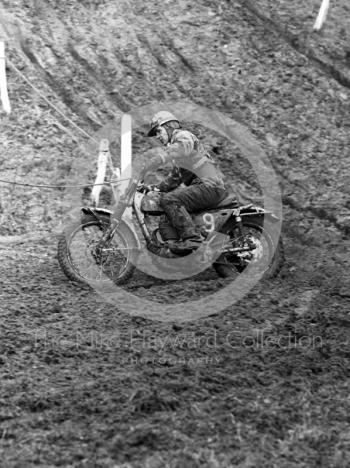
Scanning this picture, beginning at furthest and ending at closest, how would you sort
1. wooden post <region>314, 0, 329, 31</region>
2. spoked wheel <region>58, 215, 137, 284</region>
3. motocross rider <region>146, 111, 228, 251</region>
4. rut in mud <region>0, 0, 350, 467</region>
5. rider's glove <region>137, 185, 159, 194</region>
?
wooden post <region>314, 0, 329, 31</region> → rider's glove <region>137, 185, 159, 194</region> → motocross rider <region>146, 111, 228, 251</region> → spoked wheel <region>58, 215, 137, 284</region> → rut in mud <region>0, 0, 350, 467</region>

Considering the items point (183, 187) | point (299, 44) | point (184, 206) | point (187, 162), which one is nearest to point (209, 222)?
point (184, 206)

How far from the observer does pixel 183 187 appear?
298 inches

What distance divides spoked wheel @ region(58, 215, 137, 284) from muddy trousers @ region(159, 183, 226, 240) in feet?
1.45

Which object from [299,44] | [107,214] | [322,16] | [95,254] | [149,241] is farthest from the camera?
[322,16]

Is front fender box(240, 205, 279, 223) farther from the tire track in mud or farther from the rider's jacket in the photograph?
the tire track in mud

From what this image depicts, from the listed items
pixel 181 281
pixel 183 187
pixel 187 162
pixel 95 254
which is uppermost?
pixel 187 162

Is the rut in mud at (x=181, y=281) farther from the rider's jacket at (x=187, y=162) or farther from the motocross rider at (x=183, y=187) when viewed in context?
the rider's jacket at (x=187, y=162)

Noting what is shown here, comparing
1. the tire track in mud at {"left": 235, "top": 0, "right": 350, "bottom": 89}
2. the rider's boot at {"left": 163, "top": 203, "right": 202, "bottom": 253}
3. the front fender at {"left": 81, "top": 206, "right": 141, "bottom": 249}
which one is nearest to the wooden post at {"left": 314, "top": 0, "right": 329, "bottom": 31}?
the tire track in mud at {"left": 235, "top": 0, "right": 350, "bottom": 89}

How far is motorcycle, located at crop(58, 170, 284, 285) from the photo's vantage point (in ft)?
23.9

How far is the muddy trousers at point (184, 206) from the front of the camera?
7410 millimetres

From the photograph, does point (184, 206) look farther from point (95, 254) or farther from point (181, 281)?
point (95, 254)

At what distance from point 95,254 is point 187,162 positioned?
4.62 ft

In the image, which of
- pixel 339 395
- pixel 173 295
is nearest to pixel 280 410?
pixel 339 395

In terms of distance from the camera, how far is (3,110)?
34.3 feet
